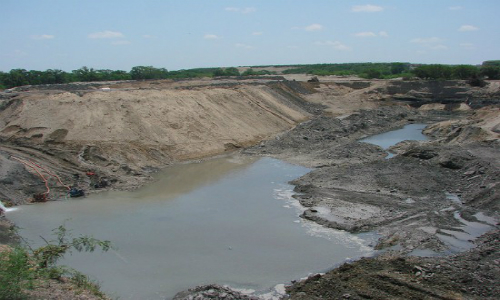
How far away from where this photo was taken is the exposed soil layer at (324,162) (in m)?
10.3

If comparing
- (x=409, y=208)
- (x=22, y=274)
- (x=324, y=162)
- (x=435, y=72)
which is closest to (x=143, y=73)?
(x=324, y=162)

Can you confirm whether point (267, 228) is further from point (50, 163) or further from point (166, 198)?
point (50, 163)

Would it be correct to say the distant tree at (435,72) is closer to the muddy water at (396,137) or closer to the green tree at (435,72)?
the green tree at (435,72)

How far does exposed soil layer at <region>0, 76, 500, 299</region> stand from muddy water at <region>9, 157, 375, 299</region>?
97 centimetres

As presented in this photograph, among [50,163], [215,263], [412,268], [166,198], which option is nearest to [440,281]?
[412,268]

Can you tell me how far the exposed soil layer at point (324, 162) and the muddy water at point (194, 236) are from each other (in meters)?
0.97

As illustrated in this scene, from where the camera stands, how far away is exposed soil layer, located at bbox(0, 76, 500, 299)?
10305 mm

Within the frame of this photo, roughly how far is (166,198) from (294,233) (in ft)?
20.1

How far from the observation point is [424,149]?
2244cm

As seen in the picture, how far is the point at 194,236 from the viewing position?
542 inches

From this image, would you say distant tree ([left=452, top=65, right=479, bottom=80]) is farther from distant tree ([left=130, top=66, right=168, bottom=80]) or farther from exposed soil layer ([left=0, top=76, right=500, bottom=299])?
distant tree ([left=130, top=66, right=168, bottom=80])

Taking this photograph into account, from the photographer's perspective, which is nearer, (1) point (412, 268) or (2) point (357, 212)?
(1) point (412, 268)

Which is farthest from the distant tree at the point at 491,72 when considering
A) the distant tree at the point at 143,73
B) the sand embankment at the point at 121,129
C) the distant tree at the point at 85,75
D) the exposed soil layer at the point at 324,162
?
the distant tree at the point at 85,75

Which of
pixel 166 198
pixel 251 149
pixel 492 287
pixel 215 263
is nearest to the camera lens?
pixel 492 287
